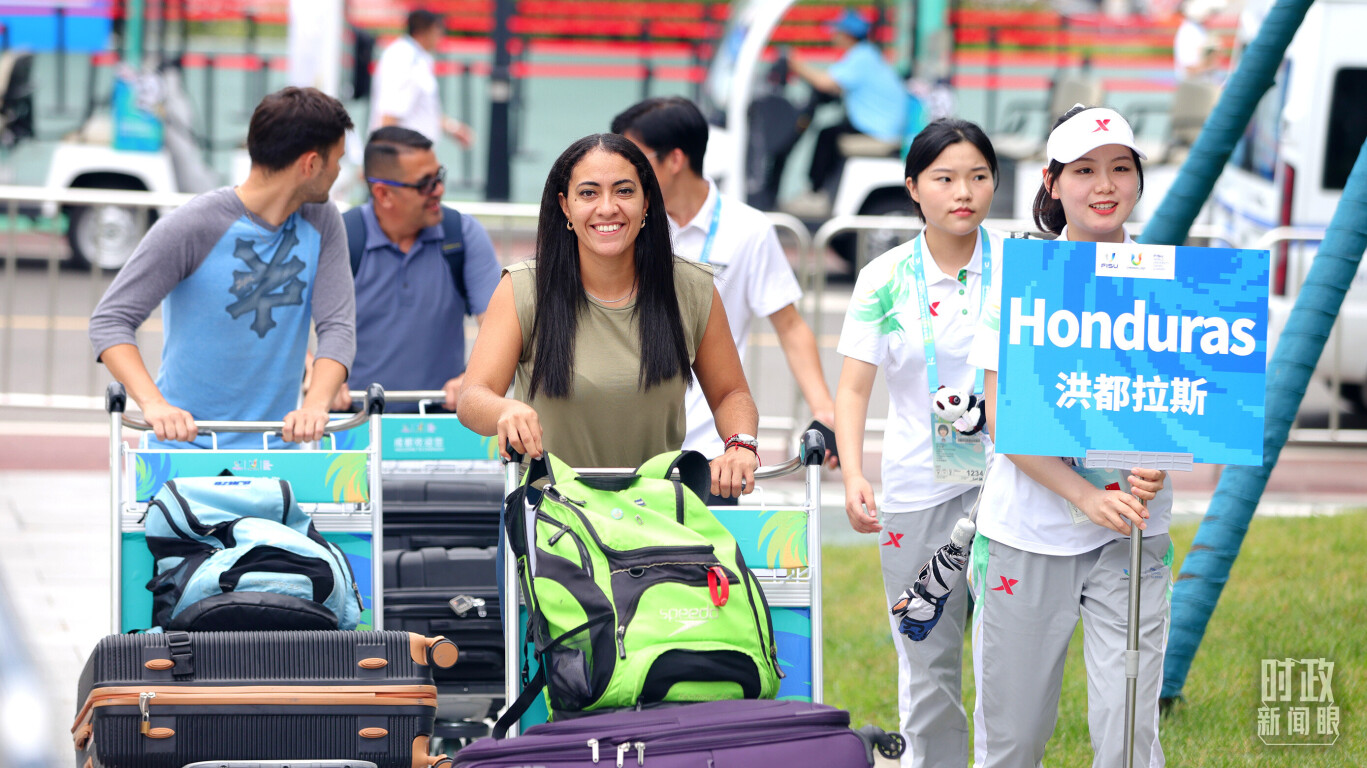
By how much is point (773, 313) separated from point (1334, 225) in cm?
193

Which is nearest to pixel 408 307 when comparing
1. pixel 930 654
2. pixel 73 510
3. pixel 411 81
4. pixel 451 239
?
pixel 451 239

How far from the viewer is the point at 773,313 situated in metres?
5.10

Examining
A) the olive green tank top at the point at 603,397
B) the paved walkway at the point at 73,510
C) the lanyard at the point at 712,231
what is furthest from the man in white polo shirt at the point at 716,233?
the paved walkway at the point at 73,510

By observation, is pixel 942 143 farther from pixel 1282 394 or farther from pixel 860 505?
pixel 1282 394

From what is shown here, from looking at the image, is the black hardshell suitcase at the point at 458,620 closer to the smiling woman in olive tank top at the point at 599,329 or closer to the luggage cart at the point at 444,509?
the luggage cart at the point at 444,509

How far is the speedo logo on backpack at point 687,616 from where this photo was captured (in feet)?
10.8

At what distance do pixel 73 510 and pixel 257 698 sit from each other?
511 centimetres

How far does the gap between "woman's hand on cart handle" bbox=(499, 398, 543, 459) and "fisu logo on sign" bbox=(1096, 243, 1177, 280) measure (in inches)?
49.1

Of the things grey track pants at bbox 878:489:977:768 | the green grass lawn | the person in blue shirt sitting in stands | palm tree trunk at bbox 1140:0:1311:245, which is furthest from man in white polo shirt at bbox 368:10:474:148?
grey track pants at bbox 878:489:977:768

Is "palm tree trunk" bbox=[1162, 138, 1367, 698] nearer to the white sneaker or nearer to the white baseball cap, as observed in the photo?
the white baseball cap

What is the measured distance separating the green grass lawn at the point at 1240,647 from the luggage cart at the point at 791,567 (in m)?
1.70

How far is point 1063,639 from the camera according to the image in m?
3.65

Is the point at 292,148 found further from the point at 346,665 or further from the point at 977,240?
the point at 977,240

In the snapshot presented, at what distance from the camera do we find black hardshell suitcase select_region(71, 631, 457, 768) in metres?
3.52
